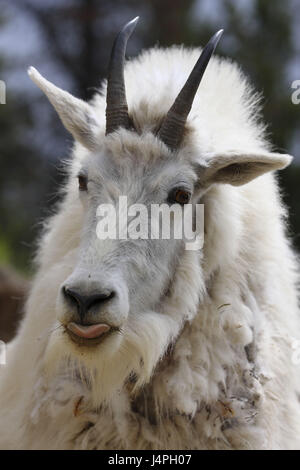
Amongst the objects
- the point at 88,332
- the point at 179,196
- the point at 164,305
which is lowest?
the point at 88,332

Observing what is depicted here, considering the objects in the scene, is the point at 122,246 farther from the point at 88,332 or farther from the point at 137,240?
the point at 88,332

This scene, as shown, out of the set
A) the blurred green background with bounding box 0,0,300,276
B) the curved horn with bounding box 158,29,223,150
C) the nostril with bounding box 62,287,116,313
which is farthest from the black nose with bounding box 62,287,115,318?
the blurred green background with bounding box 0,0,300,276

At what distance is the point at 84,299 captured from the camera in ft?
11.0

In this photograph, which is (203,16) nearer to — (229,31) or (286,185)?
(229,31)

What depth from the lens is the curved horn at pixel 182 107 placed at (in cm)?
393

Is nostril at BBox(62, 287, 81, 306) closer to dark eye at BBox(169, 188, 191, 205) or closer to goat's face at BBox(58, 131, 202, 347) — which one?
goat's face at BBox(58, 131, 202, 347)

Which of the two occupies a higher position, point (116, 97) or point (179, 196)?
point (116, 97)

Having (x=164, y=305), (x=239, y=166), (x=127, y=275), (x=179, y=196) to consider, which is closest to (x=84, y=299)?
(x=127, y=275)

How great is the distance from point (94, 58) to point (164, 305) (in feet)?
44.0

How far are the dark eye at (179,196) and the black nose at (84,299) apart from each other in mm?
711

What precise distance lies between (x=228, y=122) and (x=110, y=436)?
1948 mm

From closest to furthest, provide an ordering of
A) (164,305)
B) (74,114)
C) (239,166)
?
(164,305), (239,166), (74,114)

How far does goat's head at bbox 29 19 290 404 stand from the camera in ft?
11.5

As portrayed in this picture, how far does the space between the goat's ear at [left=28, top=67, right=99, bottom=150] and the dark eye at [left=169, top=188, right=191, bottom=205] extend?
629mm
